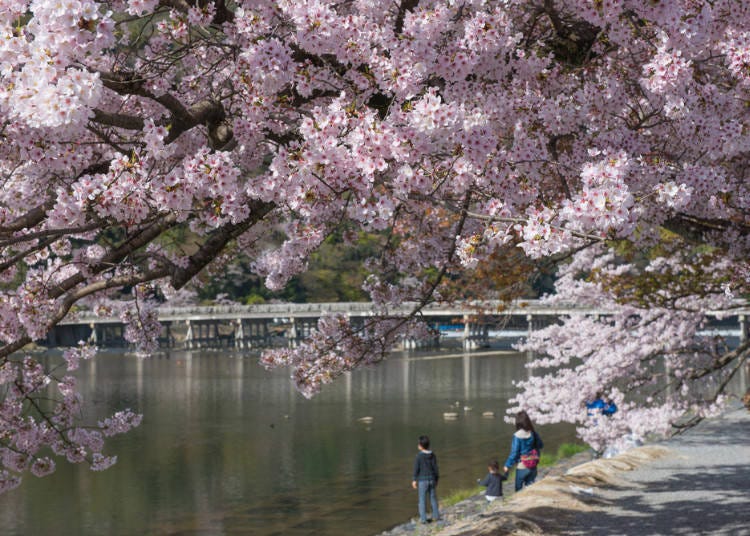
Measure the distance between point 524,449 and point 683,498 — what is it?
2.15 metres

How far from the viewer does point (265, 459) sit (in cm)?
2159

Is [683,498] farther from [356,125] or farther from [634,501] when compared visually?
[356,125]

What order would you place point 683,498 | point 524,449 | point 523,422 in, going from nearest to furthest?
point 683,498 → point 523,422 → point 524,449

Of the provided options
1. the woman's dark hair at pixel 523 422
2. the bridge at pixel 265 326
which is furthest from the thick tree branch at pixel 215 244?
the bridge at pixel 265 326

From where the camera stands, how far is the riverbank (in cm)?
908

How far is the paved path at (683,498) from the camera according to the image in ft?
29.7

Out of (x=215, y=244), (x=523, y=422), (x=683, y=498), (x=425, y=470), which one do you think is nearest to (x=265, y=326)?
(x=425, y=470)

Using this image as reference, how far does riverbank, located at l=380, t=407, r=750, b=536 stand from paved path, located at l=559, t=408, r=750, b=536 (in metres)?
0.01

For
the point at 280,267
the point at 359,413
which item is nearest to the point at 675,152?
the point at 280,267

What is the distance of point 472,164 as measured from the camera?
4.46 metres

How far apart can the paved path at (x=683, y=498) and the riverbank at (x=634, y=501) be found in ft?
0.03

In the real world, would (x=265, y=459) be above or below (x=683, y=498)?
below

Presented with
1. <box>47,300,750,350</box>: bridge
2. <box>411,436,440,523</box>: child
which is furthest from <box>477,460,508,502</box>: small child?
<box>47,300,750,350</box>: bridge

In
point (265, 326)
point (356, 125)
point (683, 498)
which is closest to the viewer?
point (356, 125)
